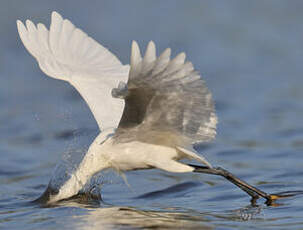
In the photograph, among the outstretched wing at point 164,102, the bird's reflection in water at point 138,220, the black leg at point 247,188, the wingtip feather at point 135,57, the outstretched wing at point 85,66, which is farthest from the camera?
the outstretched wing at point 85,66

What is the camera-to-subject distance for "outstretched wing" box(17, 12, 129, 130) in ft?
28.4

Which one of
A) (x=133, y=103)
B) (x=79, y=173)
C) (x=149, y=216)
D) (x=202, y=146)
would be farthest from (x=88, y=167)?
(x=202, y=146)

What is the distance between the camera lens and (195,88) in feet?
22.4

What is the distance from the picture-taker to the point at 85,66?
916 centimetres

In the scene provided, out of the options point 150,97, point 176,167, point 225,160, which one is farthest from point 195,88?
point 225,160

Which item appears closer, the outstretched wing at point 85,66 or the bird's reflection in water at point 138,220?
the bird's reflection in water at point 138,220

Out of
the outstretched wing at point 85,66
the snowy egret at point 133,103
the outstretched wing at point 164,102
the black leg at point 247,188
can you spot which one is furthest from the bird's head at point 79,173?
the black leg at point 247,188

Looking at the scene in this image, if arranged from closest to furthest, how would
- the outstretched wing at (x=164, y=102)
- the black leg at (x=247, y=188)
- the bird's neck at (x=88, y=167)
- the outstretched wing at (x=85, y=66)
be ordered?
the outstretched wing at (x=164, y=102) → the bird's neck at (x=88, y=167) → the black leg at (x=247, y=188) → the outstretched wing at (x=85, y=66)

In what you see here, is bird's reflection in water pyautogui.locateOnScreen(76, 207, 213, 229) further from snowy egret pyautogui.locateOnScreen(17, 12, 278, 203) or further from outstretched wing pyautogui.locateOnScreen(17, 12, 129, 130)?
outstretched wing pyautogui.locateOnScreen(17, 12, 129, 130)

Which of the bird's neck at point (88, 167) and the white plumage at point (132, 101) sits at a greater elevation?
the white plumage at point (132, 101)

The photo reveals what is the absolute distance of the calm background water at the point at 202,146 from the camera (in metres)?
8.05

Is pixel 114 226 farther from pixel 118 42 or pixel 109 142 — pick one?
pixel 118 42

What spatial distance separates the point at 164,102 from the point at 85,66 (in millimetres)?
2313

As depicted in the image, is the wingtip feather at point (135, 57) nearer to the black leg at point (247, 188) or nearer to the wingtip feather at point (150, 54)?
the wingtip feather at point (150, 54)
